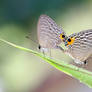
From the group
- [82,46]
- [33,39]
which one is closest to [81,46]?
[82,46]

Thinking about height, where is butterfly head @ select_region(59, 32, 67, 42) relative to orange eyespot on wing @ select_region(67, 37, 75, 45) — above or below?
above

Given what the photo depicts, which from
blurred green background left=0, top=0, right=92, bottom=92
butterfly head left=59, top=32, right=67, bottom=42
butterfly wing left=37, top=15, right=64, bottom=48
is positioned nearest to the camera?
butterfly head left=59, top=32, right=67, bottom=42

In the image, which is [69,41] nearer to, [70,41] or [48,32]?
[70,41]

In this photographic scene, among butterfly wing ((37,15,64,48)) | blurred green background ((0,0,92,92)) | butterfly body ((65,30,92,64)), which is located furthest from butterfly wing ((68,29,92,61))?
blurred green background ((0,0,92,92))

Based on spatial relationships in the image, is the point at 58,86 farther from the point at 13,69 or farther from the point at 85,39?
the point at 85,39

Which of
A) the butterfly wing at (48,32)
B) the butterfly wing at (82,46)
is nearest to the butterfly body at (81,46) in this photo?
the butterfly wing at (82,46)

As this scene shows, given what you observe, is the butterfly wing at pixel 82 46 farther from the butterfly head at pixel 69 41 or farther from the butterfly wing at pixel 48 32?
the butterfly wing at pixel 48 32

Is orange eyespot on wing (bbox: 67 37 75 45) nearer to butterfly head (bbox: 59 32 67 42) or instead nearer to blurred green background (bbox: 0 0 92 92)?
butterfly head (bbox: 59 32 67 42)

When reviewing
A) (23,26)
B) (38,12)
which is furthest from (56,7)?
(23,26)
